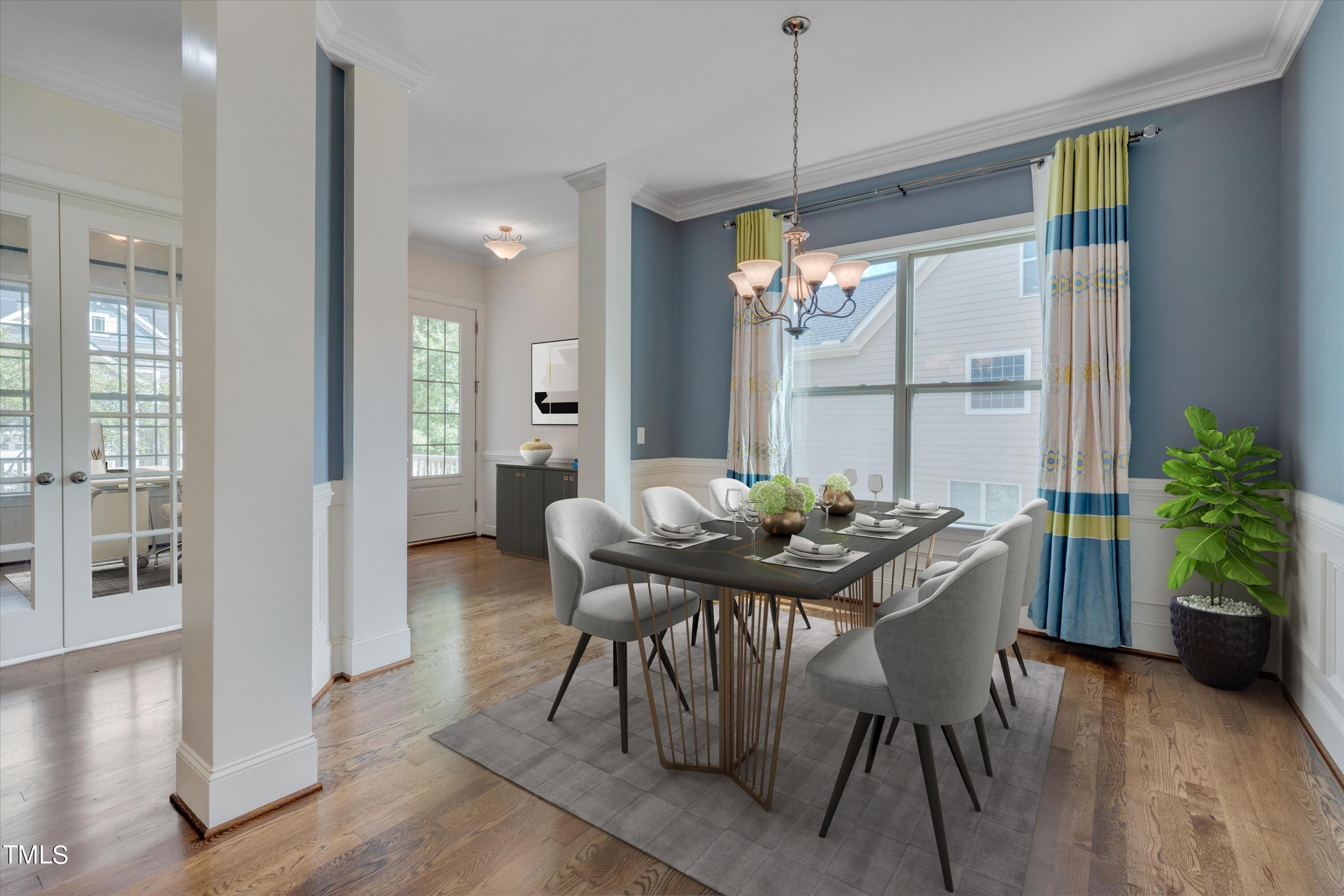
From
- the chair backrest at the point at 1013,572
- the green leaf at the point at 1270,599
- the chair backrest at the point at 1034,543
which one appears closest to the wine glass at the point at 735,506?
the chair backrest at the point at 1013,572

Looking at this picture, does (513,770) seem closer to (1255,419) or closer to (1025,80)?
(1255,419)

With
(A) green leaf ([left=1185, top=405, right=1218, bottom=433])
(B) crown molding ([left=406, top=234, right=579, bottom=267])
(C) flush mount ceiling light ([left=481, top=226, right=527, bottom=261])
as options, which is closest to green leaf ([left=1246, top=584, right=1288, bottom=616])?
(A) green leaf ([left=1185, top=405, right=1218, bottom=433])

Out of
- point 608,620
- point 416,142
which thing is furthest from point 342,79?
point 608,620

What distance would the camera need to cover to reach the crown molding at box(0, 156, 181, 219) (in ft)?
10.2

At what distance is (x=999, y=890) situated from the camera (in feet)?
5.38

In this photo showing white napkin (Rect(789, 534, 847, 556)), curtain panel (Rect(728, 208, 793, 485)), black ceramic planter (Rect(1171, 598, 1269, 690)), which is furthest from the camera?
curtain panel (Rect(728, 208, 793, 485))

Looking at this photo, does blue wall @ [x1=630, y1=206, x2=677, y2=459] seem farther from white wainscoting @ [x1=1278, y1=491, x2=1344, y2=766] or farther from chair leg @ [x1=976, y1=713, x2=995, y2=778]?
white wainscoting @ [x1=1278, y1=491, x2=1344, y2=766]

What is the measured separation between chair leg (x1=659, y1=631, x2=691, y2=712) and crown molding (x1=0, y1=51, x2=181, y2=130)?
387 centimetres

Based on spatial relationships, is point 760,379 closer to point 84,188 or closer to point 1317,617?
point 1317,617

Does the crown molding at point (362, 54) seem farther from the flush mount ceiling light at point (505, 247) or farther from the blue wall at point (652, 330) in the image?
the flush mount ceiling light at point (505, 247)

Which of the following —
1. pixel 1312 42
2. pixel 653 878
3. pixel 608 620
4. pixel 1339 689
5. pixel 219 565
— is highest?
pixel 1312 42

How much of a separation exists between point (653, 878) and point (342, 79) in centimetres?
350

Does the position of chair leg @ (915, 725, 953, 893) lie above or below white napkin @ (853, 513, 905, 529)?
below

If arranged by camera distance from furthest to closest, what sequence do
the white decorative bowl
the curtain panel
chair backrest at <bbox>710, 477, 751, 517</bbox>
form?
the white decorative bowl → the curtain panel → chair backrest at <bbox>710, 477, 751, 517</bbox>
